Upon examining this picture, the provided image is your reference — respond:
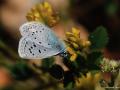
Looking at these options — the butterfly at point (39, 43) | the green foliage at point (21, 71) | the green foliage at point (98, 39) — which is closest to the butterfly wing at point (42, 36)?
the butterfly at point (39, 43)

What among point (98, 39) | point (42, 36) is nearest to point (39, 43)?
point (42, 36)

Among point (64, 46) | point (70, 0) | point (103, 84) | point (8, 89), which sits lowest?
point (8, 89)

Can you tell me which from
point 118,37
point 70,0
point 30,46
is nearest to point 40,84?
point 30,46

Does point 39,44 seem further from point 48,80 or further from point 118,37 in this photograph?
point 118,37

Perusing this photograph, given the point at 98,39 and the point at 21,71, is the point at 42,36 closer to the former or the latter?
the point at 98,39

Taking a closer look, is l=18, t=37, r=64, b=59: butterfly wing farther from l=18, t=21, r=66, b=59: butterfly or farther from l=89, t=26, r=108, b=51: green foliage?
l=89, t=26, r=108, b=51: green foliage

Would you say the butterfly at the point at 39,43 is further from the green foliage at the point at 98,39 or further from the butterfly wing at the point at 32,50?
the green foliage at the point at 98,39
